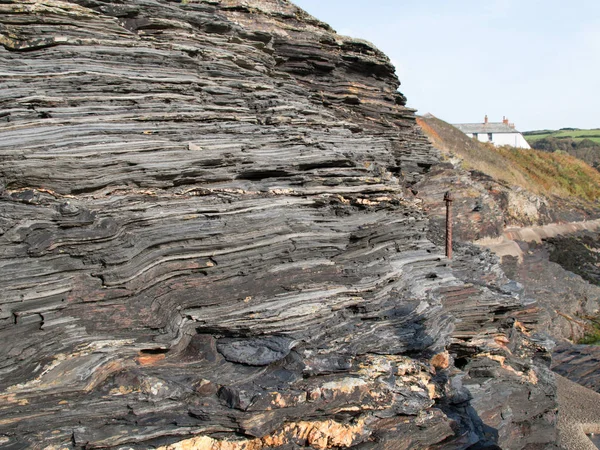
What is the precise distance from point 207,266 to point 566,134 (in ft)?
536

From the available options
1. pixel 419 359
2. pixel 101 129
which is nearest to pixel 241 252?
pixel 101 129

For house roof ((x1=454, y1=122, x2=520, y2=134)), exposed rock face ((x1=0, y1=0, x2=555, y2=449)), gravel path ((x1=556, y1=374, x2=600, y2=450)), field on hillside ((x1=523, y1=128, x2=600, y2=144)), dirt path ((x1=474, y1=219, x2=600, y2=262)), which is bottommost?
gravel path ((x1=556, y1=374, x2=600, y2=450))

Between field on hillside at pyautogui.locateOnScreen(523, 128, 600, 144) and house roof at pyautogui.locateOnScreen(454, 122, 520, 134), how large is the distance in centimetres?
4655

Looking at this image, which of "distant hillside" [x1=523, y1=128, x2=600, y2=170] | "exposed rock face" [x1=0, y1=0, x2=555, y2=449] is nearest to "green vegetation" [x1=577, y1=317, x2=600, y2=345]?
"exposed rock face" [x1=0, y1=0, x2=555, y2=449]

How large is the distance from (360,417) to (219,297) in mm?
3426

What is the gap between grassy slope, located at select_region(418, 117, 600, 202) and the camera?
59875 millimetres

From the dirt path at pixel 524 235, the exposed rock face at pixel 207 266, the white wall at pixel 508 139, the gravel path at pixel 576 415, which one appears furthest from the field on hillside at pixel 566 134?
the exposed rock face at pixel 207 266

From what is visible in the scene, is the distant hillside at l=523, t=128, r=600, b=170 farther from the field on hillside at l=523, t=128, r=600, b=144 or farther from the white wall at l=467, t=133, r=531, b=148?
the white wall at l=467, t=133, r=531, b=148

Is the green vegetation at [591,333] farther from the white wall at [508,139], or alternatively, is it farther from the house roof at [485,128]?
the white wall at [508,139]

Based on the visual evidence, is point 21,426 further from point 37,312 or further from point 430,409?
point 430,409

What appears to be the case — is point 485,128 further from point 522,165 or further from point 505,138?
point 522,165

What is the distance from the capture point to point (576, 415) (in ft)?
55.2

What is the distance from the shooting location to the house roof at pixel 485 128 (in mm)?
90312

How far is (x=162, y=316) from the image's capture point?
8.92m
